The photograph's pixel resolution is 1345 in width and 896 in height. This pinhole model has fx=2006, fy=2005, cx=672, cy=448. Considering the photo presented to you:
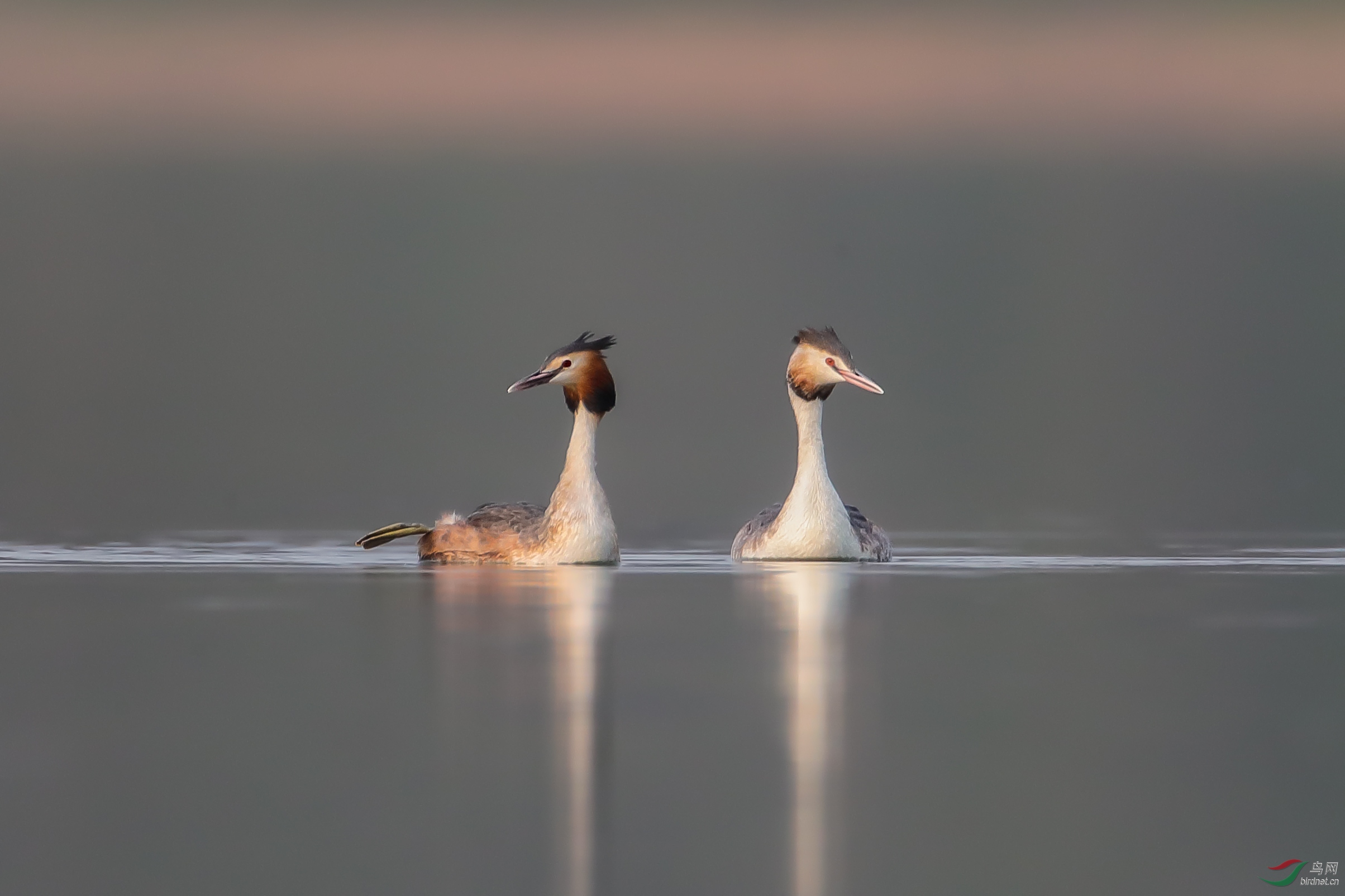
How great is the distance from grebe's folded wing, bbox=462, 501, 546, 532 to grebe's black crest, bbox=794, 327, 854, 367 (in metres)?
2.15

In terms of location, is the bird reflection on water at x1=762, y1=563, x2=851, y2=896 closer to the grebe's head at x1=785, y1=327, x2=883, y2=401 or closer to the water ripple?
the water ripple

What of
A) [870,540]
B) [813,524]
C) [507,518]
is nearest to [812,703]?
[813,524]

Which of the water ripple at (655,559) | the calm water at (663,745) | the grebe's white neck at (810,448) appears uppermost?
the grebe's white neck at (810,448)

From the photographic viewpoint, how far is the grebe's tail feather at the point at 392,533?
13.5 meters

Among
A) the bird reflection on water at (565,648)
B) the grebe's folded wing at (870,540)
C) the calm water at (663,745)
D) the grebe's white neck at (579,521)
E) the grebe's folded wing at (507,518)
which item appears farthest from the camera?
the grebe's folded wing at (870,540)

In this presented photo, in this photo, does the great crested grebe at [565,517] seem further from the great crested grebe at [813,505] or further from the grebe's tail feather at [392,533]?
the great crested grebe at [813,505]

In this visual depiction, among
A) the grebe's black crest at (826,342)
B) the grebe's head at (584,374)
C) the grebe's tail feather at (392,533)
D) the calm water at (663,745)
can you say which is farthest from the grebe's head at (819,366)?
the calm water at (663,745)

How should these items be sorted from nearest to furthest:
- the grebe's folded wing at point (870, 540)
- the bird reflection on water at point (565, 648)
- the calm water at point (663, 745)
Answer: the calm water at point (663, 745) < the bird reflection on water at point (565, 648) < the grebe's folded wing at point (870, 540)

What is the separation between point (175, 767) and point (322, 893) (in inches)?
51.7

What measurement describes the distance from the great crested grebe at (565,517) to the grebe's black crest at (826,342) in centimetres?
137

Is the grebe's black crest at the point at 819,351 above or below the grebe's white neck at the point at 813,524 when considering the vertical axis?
above

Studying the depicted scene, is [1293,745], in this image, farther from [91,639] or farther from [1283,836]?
[91,639]

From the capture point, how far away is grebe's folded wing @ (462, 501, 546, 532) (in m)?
13.1

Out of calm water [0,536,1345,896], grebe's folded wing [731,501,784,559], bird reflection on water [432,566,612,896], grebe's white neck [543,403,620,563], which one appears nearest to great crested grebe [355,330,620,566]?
grebe's white neck [543,403,620,563]
